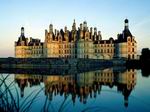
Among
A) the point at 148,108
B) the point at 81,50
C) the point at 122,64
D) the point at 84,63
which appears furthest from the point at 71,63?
the point at 148,108

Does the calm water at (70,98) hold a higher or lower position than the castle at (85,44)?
lower

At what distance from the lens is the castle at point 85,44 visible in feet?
238

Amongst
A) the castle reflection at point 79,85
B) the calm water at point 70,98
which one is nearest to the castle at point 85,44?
the castle reflection at point 79,85

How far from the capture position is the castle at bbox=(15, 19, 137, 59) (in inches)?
2859

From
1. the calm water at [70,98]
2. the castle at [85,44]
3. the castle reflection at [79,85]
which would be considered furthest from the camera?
the castle at [85,44]

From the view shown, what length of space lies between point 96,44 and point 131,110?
213ft

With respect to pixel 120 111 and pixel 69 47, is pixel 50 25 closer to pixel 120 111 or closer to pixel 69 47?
pixel 69 47

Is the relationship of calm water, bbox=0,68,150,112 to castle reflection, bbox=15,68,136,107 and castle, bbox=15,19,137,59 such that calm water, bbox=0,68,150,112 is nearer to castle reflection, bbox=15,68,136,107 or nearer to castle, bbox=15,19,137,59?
castle reflection, bbox=15,68,136,107

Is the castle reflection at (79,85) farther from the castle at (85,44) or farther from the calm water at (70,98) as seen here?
the castle at (85,44)

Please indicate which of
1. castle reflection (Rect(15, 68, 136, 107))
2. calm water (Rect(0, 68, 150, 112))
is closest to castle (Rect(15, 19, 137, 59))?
castle reflection (Rect(15, 68, 136, 107))

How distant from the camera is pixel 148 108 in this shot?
1214 centimetres

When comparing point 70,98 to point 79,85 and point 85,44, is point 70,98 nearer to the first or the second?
point 79,85

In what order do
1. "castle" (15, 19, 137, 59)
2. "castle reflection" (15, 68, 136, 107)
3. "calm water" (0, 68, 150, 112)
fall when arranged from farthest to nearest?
1. "castle" (15, 19, 137, 59)
2. "castle reflection" (15, 68, 136, 107)
3. "calm water" (0, 68, 150, 112)

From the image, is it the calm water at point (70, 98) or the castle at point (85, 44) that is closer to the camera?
the calm water at point (70, 98)
